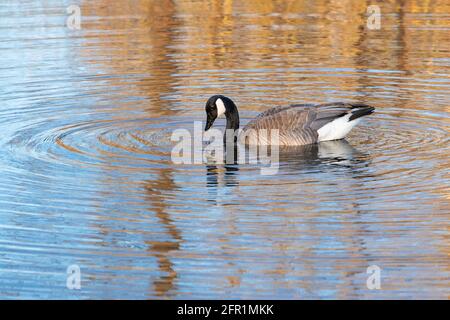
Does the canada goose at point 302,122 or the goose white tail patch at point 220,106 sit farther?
the goose white tail patch at point 220,106

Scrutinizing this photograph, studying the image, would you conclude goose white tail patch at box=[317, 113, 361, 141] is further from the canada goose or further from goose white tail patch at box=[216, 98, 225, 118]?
goose white tail patch at box=[216, 98, 225, 118]

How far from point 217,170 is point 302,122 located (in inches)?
77.7

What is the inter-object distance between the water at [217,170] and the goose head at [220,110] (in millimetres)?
620

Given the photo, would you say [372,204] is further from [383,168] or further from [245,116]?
[245,116]

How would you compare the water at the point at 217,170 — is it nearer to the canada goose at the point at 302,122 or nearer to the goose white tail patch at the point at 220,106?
the canada goose at the point at 302,122

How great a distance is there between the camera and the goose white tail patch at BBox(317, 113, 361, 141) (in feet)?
46.0

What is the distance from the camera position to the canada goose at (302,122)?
14.0 metres

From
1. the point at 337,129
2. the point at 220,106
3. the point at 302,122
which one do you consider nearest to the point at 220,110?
the point at 220,106

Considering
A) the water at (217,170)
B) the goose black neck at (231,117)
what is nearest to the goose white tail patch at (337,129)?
the water at (217,170)

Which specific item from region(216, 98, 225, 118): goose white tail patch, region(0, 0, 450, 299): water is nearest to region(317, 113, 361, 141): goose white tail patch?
region(0, 0, 450, 299): water

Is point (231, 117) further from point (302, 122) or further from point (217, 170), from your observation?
point (217, 170)

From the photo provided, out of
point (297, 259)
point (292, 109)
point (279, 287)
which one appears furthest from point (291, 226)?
point (292, 109)

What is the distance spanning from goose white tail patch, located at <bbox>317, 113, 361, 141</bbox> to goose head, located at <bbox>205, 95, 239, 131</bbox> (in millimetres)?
1220

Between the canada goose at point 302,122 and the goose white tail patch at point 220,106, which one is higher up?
the goose white tail patch at point 220,106
